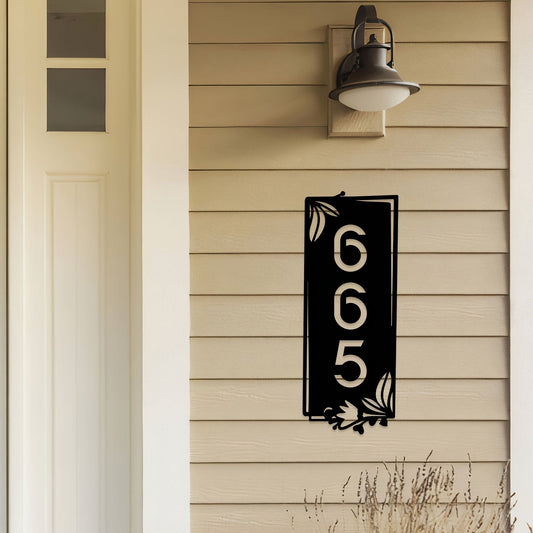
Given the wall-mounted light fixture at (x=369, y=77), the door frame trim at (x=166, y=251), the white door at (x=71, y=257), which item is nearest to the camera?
the wall-mounted light fixture at (x=369, y=77)

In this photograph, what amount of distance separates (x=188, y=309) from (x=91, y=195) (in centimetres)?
54

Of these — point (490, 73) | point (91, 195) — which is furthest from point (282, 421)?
point (490, 73)

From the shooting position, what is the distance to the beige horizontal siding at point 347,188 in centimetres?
171

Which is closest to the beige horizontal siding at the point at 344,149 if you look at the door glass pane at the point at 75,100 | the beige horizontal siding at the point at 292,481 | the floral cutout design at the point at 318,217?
the floral cutout design at the point at 318,217

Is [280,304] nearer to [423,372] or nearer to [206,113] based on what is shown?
[423,372]

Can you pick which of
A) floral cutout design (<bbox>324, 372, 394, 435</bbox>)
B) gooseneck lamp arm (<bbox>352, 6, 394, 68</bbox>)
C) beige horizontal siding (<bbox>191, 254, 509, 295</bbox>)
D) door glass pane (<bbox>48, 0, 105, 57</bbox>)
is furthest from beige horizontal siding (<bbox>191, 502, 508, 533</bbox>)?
door glass pane (<bbox>48, 0, 105, 57</bbox>)

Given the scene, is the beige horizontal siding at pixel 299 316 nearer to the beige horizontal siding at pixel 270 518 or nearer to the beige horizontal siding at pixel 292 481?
the beige horizontal siding at pixel 292 481

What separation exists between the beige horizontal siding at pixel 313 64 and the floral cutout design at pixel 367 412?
1044mm

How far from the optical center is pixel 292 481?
1.70 metres

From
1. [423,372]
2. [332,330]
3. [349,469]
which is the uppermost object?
[332,330]

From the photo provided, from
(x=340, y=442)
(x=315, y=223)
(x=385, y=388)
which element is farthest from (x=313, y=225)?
(x=340, y=442)

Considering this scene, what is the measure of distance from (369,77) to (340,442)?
1173 mm

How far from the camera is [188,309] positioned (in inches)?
66.4

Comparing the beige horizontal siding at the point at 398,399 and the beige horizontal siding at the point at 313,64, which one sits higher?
the beige horizontal siding at the point at 313,64
